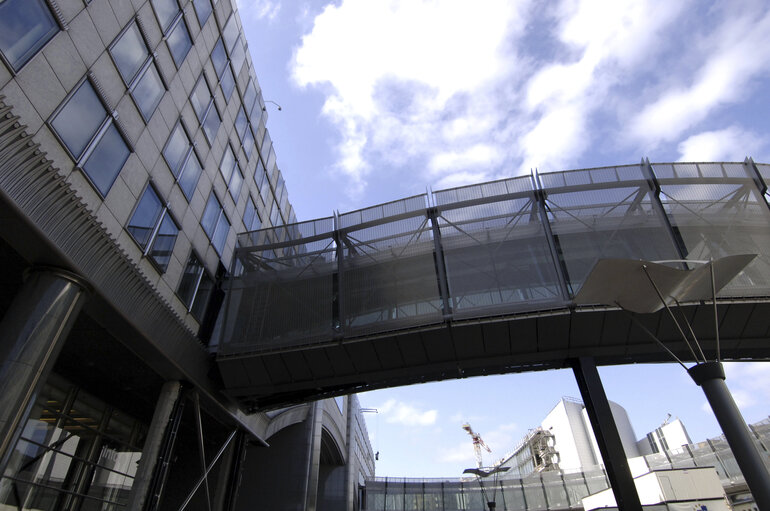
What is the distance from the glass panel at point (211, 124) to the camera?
1864 cm

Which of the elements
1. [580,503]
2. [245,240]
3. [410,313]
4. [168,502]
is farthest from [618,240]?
[580,503]

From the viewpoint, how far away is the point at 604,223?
1681cm

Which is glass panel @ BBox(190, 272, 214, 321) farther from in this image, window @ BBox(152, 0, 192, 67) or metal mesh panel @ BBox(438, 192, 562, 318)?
metal mesh panel @ BBox(438, 192, 562, 318)

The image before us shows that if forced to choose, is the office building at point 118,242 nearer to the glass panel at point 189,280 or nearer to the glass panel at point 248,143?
the glass panel at point 189,280

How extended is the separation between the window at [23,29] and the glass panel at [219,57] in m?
10.3

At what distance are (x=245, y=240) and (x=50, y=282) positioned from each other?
38.0 feet

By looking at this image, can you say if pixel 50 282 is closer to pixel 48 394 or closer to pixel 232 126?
pixel 48 394

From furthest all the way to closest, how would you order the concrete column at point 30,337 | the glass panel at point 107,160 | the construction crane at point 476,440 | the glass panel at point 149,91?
the construction crane at point 476,440, the glass panel at point 149,91, the glass panel at point 107,160, the concrete column at point 30,337

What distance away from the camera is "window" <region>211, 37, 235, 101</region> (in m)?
20.2

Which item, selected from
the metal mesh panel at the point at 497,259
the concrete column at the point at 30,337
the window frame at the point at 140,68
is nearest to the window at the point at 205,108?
the window frame at the point at 140,68

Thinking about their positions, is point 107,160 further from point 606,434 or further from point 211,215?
point 606,434

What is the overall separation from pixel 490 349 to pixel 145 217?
40.2 ft

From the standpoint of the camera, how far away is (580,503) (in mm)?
35562

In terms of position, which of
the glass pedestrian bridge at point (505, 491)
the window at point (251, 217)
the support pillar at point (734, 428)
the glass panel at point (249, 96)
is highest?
the glass panel at point (249, 96)
